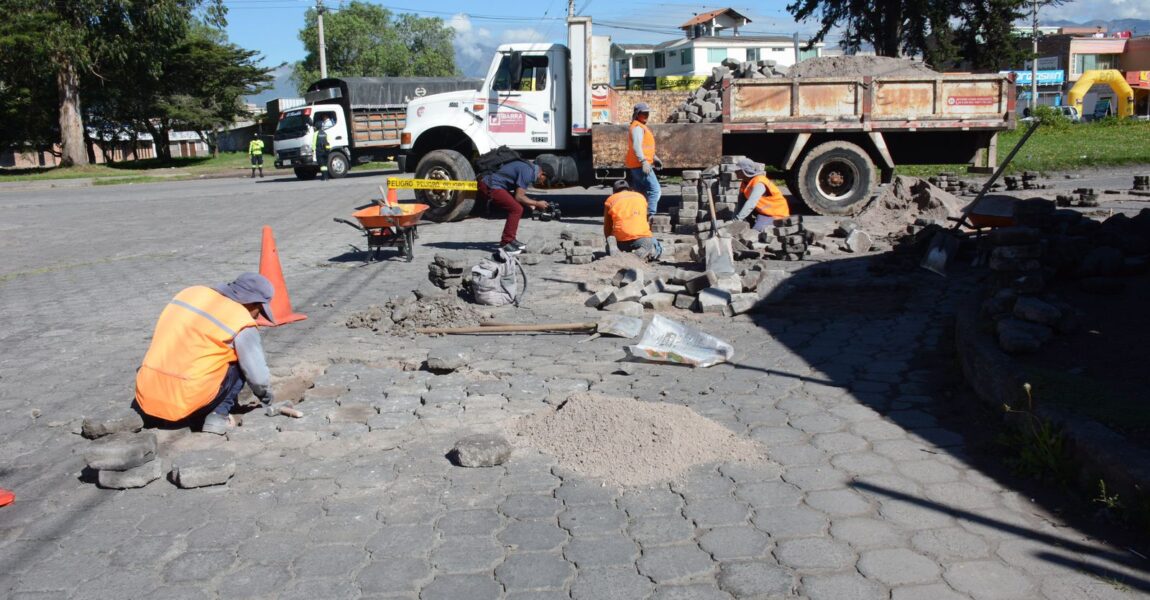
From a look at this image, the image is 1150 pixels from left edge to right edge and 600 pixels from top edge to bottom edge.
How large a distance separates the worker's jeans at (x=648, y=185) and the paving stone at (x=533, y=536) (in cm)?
893

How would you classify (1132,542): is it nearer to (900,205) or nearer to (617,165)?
(900,205)

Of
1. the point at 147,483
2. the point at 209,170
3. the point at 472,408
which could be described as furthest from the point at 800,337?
the point at 209,170

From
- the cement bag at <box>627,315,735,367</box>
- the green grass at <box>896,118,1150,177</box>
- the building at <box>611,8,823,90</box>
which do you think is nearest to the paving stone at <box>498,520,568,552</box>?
the cement bag at <box>627,315,735,367</box>

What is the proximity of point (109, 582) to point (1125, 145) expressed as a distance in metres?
26.7

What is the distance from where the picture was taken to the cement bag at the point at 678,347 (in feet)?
19.2

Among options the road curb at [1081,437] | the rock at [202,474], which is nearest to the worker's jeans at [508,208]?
the road curb at [1081,437]

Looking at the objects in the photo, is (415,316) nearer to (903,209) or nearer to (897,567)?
(897,567)

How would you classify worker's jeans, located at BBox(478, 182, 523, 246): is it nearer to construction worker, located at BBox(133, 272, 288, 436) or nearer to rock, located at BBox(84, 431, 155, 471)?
construction worker, located at BBox(133, 272, 288, 436)

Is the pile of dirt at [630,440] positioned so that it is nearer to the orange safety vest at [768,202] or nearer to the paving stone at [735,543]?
the paving stone at [735,543]

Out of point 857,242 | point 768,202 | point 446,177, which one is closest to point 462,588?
point 857,242

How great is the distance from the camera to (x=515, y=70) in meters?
13.6

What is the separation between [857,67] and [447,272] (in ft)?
29.8

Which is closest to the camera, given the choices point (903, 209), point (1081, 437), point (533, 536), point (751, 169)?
point (533, 536)

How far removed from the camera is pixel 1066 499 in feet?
12.2
